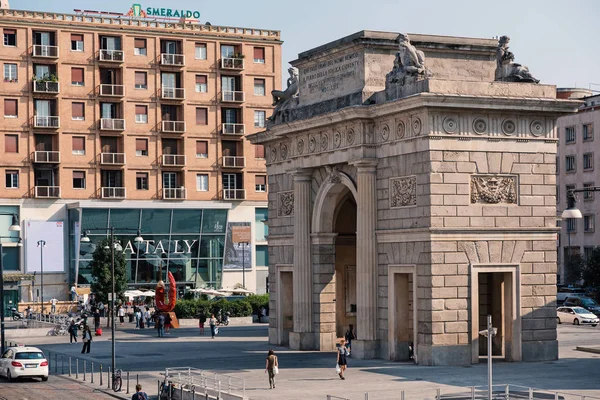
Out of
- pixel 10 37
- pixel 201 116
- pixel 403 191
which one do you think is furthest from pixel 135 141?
pixel 403 191

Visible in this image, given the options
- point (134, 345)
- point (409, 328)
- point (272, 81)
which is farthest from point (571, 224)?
point (409, 328)

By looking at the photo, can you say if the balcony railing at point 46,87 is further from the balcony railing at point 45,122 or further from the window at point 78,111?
the balcony railing at point 45,122

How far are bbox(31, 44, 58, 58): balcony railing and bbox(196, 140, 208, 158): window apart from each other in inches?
625

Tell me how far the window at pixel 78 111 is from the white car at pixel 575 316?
159 ft

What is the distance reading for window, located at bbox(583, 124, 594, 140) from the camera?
11288 centimetres

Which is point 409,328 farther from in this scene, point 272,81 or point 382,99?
point 272,81

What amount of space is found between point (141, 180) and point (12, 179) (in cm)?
1206

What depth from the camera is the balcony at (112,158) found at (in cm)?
10825

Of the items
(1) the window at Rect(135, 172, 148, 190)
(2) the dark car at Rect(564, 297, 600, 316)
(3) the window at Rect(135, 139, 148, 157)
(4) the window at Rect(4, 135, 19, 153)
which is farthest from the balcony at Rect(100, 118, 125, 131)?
(2) the dark car at Rect(564, 297, 600, 316)

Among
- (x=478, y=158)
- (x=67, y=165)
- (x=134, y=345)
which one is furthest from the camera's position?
(x=67, y=165)

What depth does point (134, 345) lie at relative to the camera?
68812mm

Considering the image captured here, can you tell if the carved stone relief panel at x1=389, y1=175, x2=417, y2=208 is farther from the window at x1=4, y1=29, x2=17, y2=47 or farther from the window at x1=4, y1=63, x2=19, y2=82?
the window at x1=4, y1=29, x2=17, y2=47

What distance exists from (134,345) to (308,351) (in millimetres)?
13726

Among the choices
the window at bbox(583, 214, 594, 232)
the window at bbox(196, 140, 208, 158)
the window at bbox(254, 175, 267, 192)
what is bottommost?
the window at bbox(583, 214, 594, 232)
